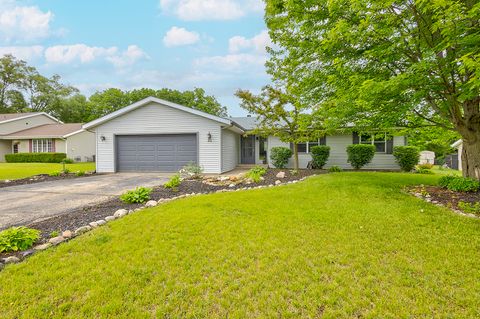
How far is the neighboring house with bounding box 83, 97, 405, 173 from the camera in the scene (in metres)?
12.6

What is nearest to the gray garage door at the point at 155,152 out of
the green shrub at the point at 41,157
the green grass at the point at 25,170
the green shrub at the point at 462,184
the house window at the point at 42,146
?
the green grass at the point at 25,170

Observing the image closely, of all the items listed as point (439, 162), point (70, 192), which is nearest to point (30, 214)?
point (70, 192)

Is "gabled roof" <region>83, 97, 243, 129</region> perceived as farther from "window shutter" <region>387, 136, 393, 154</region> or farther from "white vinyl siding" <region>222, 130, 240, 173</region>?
"window shutter" <region>387, 136, 393, 154</region>

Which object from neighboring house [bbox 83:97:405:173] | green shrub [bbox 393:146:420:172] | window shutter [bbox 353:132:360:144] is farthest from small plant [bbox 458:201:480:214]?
window shutter [bbox 353:132:360:144]

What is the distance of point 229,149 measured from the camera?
1426 cm

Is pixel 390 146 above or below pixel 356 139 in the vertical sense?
below

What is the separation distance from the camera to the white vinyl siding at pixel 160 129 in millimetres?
12531

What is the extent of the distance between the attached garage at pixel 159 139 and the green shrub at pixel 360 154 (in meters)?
6.42

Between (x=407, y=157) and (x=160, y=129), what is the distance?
1285 cm

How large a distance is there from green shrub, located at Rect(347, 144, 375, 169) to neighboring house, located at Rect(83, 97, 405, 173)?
0.61 meters

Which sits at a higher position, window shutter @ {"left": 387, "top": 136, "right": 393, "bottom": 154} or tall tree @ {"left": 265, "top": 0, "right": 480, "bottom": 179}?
tall tree @ {"left": 265, "top": 0, "right": 480, "bottom": 179}

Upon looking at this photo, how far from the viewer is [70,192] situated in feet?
25.0

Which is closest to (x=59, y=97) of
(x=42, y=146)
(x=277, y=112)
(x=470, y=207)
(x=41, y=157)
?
(x=42, y=146)

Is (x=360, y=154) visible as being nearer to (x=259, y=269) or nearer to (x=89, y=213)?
(x=259, y=269)
